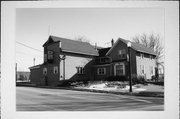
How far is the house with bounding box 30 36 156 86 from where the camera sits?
41.1 feet

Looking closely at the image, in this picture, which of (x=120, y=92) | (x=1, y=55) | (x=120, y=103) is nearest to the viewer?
(x=1, y=55)

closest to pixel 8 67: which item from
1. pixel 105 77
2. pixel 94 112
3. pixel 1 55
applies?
pixel 1 55

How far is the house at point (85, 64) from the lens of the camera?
12.5 m

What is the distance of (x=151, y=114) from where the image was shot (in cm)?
581

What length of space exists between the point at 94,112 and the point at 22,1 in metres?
3.60

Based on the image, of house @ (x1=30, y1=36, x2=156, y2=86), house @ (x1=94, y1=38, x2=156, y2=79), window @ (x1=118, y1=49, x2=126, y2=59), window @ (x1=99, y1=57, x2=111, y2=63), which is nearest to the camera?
house @ (x1=30, y1=36, x2=156, y2=86)

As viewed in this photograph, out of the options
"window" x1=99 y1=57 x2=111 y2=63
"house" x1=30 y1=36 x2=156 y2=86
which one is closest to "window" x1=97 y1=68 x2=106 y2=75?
"house" x1=30 y1=36 x2=156 y2=86

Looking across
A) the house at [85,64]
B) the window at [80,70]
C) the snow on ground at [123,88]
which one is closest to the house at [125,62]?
the house at [85,64]

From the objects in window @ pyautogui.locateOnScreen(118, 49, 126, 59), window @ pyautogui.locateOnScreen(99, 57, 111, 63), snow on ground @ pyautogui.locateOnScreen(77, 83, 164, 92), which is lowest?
snow on ground @ pyautogui.locateOnScreen(77, 83, 164, 92)

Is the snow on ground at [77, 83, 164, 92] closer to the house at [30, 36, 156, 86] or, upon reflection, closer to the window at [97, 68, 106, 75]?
the house at [30, 36, 156, 86]

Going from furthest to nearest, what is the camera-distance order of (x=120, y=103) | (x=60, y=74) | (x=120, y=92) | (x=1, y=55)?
(x=60, y=74)
(x=120, y=92)
(x=120, y=103)
(x=1, y=55)

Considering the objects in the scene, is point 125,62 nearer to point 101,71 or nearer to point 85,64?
point 101,71

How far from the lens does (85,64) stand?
13.0 m

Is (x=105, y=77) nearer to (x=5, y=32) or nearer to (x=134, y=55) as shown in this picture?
(x=134, y=55)
